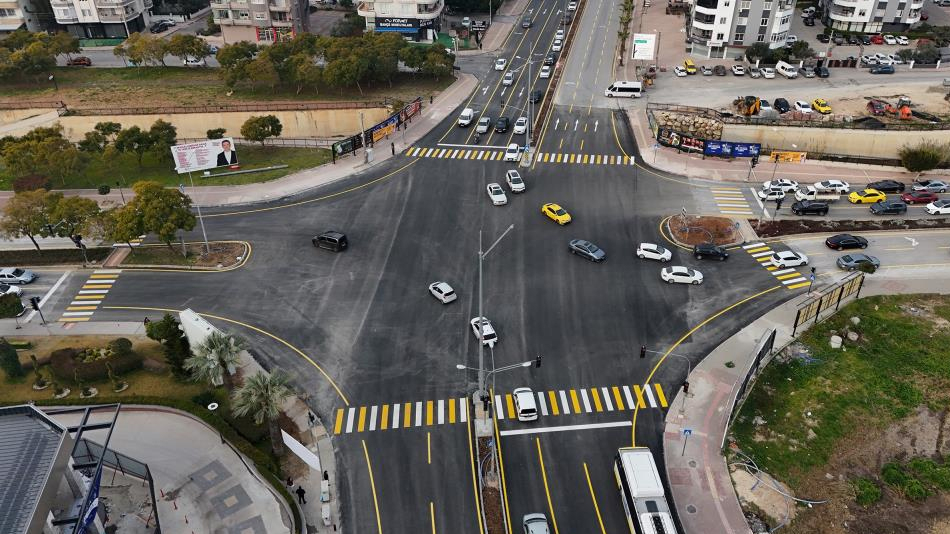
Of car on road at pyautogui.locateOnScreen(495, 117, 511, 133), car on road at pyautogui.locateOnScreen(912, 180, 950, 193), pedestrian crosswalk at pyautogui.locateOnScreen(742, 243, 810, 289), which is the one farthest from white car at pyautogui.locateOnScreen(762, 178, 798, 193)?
car on road at pyautogui.locateOnScreen(495, 117, 511, 133)

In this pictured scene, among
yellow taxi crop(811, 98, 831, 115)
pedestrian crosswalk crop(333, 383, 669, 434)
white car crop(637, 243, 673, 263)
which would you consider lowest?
pedestrian crosswalk crop(333, 383, 669, 434)

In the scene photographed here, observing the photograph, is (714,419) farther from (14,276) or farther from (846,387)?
(14,276)

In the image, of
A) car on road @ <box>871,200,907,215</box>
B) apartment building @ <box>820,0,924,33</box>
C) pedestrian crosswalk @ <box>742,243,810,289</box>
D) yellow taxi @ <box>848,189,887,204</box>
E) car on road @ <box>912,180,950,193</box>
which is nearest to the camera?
pedestrian crosswalk @ <box>742,243,810,289</box>

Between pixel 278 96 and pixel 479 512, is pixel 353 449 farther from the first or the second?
pixel 278 96

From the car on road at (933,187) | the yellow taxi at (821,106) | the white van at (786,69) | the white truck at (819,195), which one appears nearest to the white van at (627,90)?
the white van at (786,69)

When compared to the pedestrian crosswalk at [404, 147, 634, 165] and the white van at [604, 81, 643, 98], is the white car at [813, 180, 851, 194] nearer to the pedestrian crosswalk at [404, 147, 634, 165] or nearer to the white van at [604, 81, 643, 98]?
the pedestrian crosswalk at [404, 147, 634, 165]

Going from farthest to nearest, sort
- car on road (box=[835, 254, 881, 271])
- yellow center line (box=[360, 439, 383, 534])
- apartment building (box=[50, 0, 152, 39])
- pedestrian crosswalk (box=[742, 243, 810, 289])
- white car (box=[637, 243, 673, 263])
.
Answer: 1. apartment building (box=[50, 0, 152, 39])
2. white car (box=[637, 243, 673, 263])
3. car on road (box=[835, 254, 881, 271])
4. pedestrian crosswalk (box=[742, 243, 810, 289])
5. yellow center line (box=[360, 439, 383, 534])
